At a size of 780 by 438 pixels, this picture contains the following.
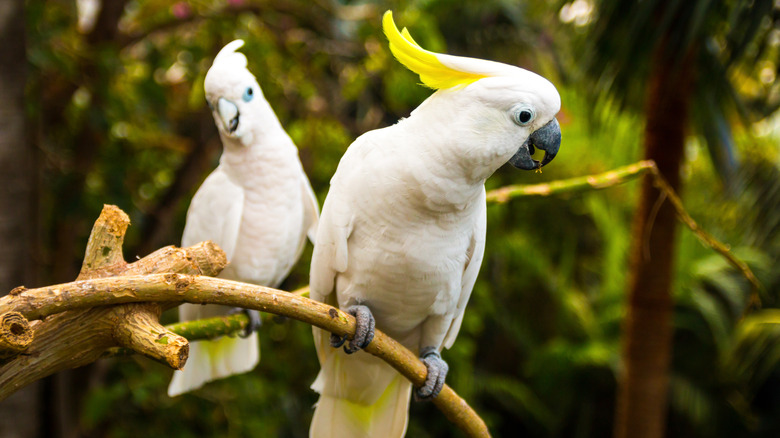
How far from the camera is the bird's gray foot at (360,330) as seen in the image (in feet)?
4.33

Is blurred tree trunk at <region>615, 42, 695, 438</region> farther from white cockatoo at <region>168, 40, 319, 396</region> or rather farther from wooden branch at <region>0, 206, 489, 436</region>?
wooden branch at <region>0, 206, 489, 436</region>

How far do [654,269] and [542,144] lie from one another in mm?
1437

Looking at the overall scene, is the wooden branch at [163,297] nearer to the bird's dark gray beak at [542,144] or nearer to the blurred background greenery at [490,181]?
the bird's dark gray beak at [542,144]

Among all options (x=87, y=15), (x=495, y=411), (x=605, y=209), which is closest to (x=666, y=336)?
(x=605, y=209)

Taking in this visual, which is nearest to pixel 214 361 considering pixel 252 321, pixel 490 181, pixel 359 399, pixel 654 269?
pixel 252 321

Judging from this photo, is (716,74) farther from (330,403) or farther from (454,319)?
(330,403)

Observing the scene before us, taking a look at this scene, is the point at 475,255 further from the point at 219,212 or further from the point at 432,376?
the point at 219,212

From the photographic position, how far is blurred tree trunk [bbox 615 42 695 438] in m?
2.31

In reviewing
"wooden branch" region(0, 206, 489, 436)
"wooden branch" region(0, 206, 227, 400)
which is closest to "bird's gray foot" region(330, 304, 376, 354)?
"wooden branch" region(0, 206, 489, 436)

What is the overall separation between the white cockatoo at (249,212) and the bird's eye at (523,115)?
0.88 m

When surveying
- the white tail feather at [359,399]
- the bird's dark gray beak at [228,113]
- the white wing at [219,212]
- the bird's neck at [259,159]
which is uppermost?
the bird's dark gray beak at [228,113]

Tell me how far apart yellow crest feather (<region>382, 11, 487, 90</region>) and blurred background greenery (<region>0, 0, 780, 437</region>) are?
104 centimetres

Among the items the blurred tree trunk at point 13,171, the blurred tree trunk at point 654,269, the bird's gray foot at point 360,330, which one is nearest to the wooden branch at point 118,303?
the bird's gray foot at point 360,330

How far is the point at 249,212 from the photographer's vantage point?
1.90 metres
